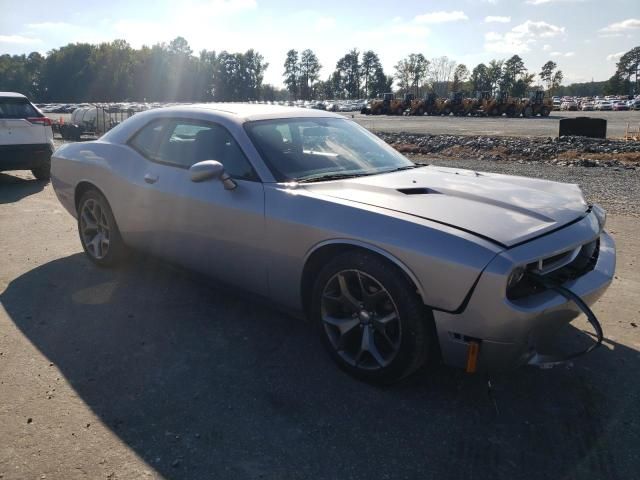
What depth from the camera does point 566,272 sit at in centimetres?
281

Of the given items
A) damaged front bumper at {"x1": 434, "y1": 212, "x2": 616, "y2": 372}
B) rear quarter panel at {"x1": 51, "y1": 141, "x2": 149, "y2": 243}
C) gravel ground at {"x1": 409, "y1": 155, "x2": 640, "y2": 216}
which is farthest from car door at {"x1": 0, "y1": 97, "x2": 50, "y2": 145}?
damaged front bumper at {"x1": 434, "y1": 212, "x2": 616, "y2": 372}

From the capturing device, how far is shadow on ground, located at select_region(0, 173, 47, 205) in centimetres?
843

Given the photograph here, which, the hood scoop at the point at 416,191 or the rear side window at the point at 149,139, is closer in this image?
the hood scoop at the point at 416,191

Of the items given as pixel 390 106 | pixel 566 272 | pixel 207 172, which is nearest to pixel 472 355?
pixel 566 272

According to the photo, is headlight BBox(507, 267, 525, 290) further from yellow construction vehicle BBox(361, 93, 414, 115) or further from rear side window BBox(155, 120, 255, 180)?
yellow construction vehicle BBox(361, 93, 414, 115)

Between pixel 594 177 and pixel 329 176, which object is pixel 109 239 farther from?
pixel 594 177

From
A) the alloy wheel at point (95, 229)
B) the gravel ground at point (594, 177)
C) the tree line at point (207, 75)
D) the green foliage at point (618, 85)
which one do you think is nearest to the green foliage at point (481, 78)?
the tree line at point (207, 75)

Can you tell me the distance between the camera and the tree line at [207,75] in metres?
113

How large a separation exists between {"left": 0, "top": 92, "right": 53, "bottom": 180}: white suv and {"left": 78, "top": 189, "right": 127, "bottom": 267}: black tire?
18.2 feet

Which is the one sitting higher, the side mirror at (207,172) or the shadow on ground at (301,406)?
the side mirror at (207,172)

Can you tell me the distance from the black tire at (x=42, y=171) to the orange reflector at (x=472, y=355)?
962cm

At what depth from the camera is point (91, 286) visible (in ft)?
14.6

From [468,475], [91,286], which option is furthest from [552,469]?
[91,286]

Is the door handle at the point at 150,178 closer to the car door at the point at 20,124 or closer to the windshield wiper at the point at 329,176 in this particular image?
the windshield wiper at the point at 329,176
